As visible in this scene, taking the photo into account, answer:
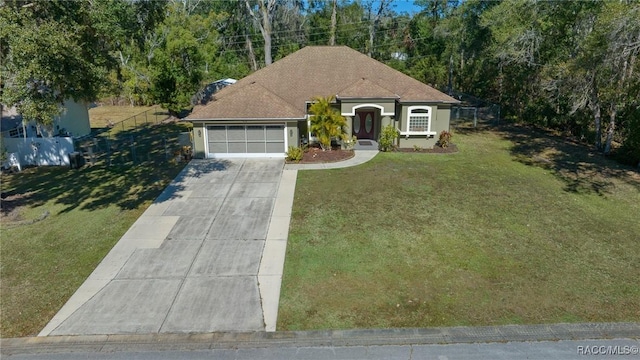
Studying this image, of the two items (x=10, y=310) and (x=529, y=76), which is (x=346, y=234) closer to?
(x=10, y=310)

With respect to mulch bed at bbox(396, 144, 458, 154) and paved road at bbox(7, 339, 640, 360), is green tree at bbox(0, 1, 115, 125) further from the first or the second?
mulch bed at bbox(396, 144, 458, 154)

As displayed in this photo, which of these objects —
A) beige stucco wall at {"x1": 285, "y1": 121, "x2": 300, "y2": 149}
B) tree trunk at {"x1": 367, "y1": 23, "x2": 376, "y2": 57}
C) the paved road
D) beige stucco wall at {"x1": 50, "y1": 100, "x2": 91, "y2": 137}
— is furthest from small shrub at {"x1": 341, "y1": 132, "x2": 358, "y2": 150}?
tree trunk at {"x1": 367, "y1": 23, "x2": 376, "y2": 57}

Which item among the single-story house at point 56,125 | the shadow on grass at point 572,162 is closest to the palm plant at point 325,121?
the shadow on grass at point 572,162

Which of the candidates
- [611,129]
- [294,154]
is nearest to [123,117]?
[294,154]

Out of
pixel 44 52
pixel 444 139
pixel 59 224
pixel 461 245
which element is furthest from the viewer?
pixel 444 139

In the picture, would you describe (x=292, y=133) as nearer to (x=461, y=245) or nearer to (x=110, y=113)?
(x=461, y=245)

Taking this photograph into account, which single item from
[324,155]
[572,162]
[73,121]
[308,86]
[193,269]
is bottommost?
[193,269]
